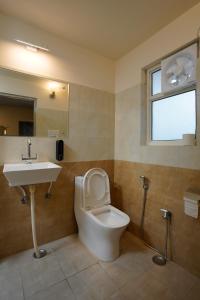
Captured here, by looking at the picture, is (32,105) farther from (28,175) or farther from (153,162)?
(153,162)

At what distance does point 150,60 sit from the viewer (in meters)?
1.98

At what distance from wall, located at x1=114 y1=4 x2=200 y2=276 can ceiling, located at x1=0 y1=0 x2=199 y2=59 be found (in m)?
0.15

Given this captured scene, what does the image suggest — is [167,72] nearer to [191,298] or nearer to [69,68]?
[69,68]

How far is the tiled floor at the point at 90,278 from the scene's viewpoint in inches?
53.4

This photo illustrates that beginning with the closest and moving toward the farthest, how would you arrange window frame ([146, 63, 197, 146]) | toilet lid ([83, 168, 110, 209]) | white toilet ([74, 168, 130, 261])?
1. white toilet ([74, 168, 130, 261])
2. window frame ([146, 63, 197, 146])
3. toilet lid ([83, 168, 110, 209])

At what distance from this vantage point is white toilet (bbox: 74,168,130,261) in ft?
5.49

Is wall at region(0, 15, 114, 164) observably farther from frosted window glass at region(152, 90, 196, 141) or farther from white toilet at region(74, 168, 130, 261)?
frosted window glass at region(152, 90, 196, 141)

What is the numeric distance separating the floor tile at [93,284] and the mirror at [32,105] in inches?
58.1

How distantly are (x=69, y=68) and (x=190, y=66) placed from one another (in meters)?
1.37

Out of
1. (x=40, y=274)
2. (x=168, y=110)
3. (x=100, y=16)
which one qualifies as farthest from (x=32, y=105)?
(x=40, y=274)

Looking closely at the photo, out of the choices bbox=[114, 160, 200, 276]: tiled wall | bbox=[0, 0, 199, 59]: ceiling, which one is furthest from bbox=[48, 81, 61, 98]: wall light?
bbox=[114, 160, 200, 276]: tiled wall

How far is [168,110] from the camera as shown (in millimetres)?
1948

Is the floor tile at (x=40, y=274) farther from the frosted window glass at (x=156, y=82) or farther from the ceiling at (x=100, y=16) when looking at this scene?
the ceiling at (x=100, y=16)

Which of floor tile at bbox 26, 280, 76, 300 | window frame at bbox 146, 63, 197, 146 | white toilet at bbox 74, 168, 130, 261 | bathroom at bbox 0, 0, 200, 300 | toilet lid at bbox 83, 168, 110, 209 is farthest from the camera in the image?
toilet lid at bbox 83, 168, 110, 209
